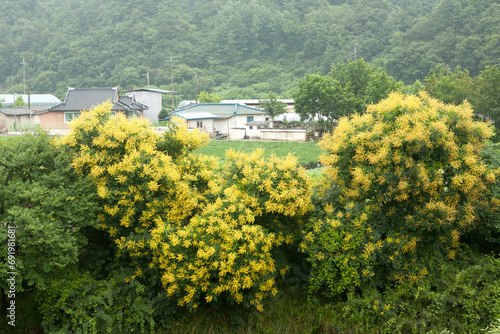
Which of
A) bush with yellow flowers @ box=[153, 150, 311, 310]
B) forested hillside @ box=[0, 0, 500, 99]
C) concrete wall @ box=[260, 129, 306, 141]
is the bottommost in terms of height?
bush with yellow flowers @ box=[153, 150, 311, 310]

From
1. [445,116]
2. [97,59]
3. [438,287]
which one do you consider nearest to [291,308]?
[438,287]

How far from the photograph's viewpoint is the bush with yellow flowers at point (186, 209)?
284 inches

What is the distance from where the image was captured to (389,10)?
194 feet

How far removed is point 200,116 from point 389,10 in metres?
38.7

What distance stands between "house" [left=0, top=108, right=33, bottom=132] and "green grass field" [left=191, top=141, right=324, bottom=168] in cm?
1668

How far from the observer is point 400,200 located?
27.2ft

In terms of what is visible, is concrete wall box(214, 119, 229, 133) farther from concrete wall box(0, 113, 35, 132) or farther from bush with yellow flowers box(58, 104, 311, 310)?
bush with yellow flowers box(58, 104, 311, 310)

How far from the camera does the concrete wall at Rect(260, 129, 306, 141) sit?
32.6 meters

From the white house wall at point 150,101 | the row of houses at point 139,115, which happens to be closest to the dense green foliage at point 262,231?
the row of houses at point 139,115

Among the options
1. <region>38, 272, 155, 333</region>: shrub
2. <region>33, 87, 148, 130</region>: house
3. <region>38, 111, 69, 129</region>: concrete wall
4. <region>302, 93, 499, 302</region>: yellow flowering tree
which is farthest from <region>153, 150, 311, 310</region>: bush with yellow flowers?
<region>38, 111, 69, 129</region>: concrete wall

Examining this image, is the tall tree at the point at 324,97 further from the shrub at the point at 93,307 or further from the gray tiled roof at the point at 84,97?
the shrub at the point at 93,307

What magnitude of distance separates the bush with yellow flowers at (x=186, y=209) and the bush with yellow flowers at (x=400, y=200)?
0.90 meters

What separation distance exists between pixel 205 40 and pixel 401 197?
58141 mm

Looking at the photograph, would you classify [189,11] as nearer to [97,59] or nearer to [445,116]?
[97,59]
